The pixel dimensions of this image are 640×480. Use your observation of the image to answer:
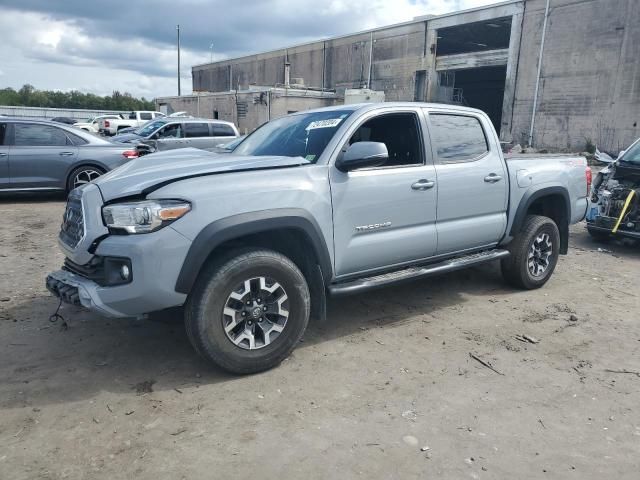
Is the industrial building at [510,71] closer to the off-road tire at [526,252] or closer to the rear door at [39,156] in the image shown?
the off-road tire at [526,252]

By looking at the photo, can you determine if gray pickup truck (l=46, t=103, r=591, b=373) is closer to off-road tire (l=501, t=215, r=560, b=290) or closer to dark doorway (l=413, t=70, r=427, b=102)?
off-road tire (l=501, t=215, r=560, b=290)

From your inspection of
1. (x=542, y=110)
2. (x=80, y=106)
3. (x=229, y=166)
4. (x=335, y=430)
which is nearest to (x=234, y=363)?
(x=335, y=430)

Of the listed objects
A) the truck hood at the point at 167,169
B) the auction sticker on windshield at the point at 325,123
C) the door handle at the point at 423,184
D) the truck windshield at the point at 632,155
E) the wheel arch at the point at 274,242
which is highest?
the auction sticker on windshield at the point at 325,123

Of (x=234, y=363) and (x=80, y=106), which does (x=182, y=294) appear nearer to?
(x=234, y=363)

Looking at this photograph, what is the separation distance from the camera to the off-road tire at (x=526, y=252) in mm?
5320

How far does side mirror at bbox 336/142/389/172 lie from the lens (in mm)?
3682

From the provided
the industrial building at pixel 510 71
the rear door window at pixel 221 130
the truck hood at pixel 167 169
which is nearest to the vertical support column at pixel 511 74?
the industrial building at pixel 510 71

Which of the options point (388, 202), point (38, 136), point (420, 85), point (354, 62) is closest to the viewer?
point (388, 202)

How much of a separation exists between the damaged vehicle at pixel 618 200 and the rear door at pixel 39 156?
29.9ft

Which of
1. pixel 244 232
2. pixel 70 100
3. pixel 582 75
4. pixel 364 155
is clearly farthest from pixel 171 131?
pixel 70 100

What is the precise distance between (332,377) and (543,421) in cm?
136

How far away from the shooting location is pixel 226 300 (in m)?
3.34

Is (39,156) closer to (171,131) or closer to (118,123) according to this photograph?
(171,131)

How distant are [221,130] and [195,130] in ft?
2.47
